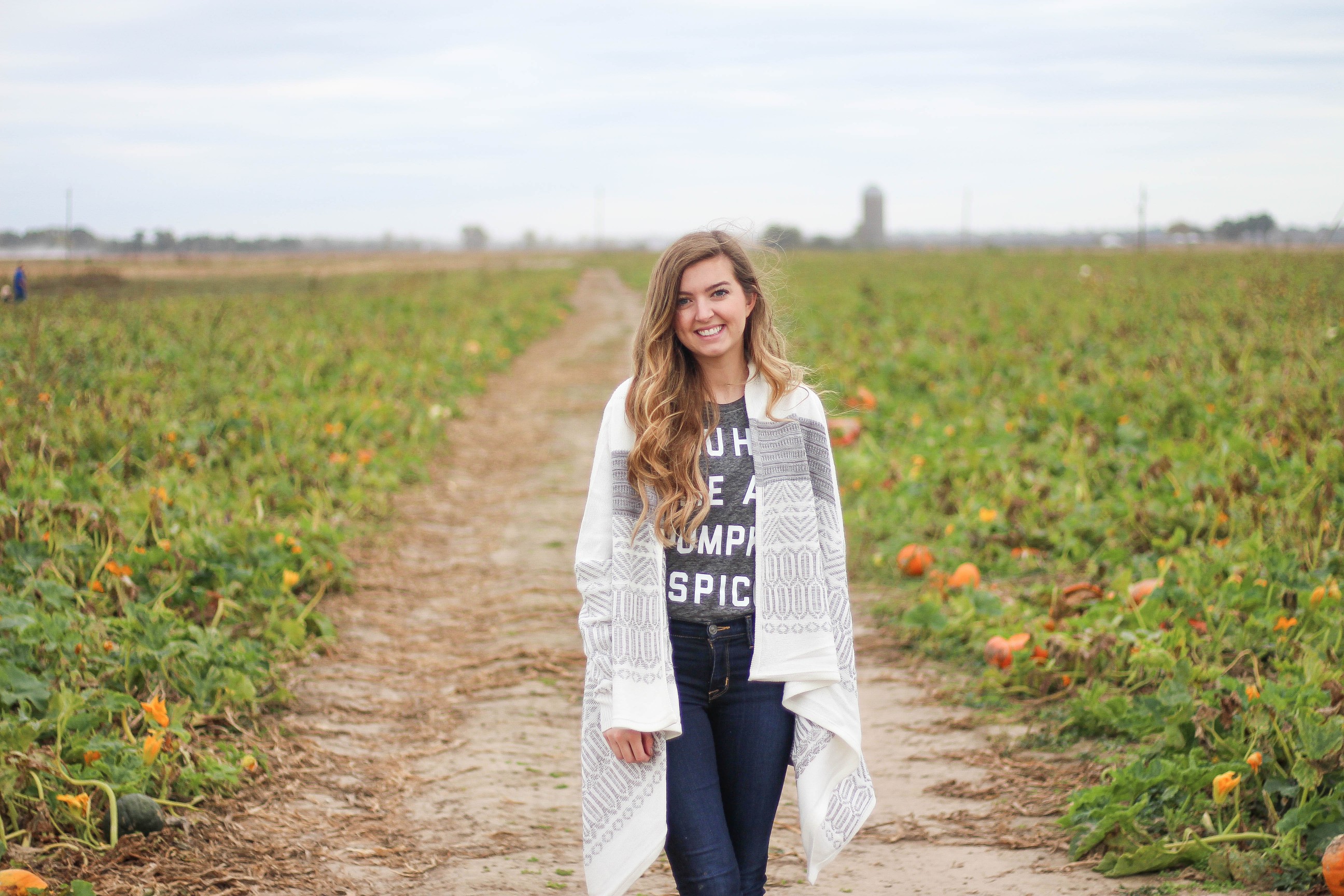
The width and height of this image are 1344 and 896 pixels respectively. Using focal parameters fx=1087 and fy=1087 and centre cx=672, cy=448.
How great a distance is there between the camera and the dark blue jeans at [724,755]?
2182mm

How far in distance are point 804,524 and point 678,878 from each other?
0.77m

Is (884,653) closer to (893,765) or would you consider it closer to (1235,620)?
(893,765)

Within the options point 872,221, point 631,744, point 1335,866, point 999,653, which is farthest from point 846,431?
point 872,221

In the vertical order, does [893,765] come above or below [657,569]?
below

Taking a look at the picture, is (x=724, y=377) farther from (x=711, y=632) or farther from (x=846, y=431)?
(x=846, y=431)

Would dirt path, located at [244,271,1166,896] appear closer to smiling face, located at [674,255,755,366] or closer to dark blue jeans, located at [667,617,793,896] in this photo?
dark blue jeans, located at [667,617,793,896]

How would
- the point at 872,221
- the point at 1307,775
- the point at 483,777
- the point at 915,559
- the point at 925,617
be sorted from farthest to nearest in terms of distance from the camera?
the point at 872,221 → the point at 915,559 → the point at 925,617 → the point at 483,777 → the point at 1307,775

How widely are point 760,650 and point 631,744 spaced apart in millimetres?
318

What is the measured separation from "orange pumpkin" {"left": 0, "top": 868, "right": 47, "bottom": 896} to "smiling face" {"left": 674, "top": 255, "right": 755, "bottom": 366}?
6.96 ft

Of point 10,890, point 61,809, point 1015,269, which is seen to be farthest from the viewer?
point 1015,269

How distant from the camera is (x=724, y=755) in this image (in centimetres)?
228

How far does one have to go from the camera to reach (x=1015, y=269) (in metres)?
32.2

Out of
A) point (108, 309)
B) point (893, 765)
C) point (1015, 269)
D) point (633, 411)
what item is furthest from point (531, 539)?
point (1015, 269)

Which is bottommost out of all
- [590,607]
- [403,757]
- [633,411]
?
[403,757]
